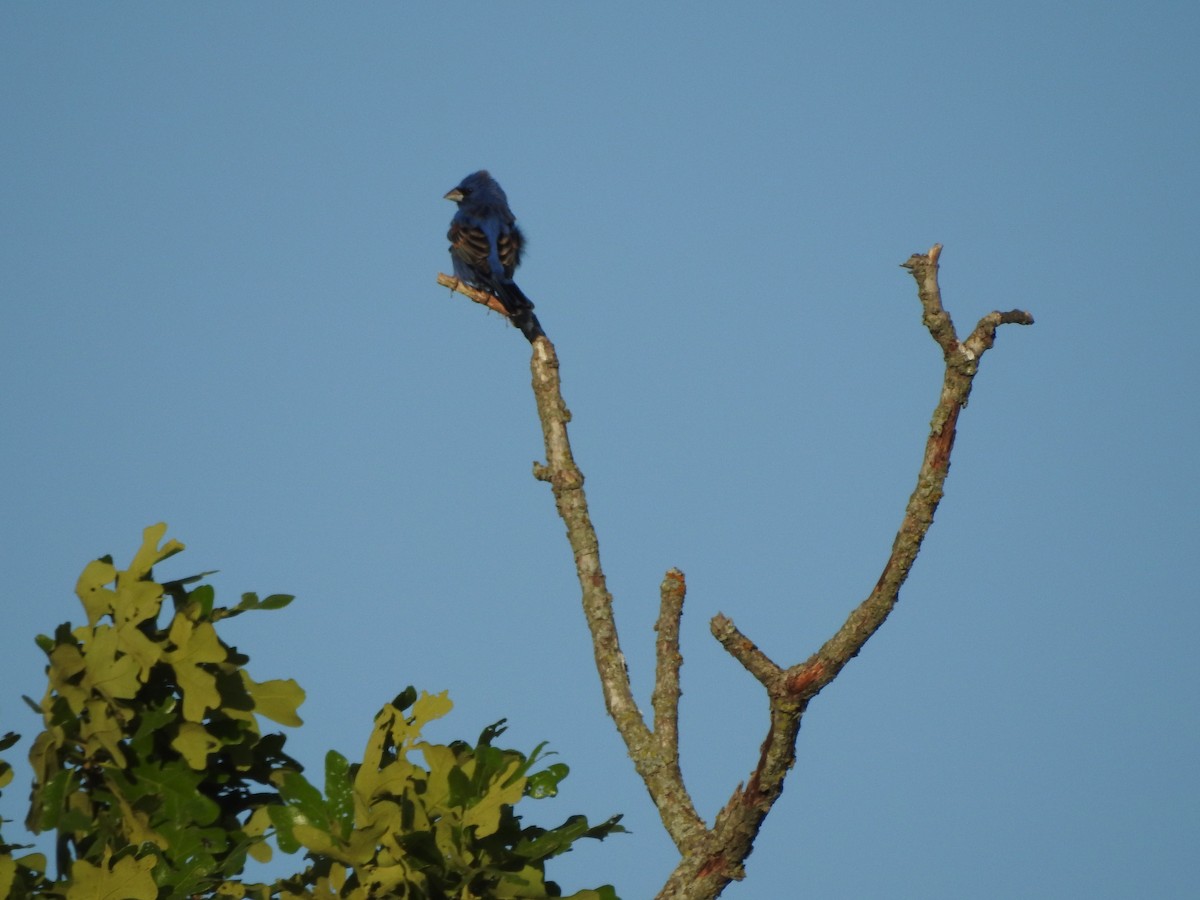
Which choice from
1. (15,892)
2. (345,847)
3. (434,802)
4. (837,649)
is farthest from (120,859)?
(837,649)

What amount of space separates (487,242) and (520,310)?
3259mm

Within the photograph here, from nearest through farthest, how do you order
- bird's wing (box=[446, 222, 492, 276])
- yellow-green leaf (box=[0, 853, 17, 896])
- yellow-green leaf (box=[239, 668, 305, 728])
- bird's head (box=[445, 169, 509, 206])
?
yellow-green leaf (box=[0, 853, 17, 896]) → yellow-green leaf (box=[239, 668, 305, 728]) → bird's wing (box=[446, 222, 492, 276]) → bird's head (box=[445, 169, 509, 206])

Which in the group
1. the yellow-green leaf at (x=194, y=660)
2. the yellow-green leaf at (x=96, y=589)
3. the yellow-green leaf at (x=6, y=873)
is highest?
the yellow-green leaf at (x=96, y=589)

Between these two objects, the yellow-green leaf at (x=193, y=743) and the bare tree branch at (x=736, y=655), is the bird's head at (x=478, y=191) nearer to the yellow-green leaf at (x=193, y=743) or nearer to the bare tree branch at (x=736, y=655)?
the bare tree branch at (x=736, y=655)

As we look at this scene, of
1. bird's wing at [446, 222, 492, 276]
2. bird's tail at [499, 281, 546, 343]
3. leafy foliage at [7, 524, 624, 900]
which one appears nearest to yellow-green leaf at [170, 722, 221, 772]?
leafy foliage at [7, 524, 624, 900]

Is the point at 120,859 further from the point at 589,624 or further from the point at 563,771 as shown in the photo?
the point at 589,624

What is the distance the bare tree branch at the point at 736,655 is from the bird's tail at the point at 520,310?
1.25 metres

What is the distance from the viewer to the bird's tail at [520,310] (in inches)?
285

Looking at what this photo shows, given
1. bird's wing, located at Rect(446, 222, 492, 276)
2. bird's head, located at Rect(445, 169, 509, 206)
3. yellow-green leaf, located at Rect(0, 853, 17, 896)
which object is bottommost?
yellow-green leaf, located at Rect(0, 853, 17, 896)

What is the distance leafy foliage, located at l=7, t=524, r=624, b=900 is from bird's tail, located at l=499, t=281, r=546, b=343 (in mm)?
3647

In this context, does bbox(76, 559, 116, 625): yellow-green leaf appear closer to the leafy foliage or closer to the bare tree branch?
the leafy foliage

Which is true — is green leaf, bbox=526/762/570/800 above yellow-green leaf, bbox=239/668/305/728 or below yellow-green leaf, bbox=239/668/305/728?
below

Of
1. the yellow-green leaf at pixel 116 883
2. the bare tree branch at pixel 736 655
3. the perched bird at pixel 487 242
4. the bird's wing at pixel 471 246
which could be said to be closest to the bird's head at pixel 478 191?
the perched bird at pixel 487 242

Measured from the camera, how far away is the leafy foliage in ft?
10.5
